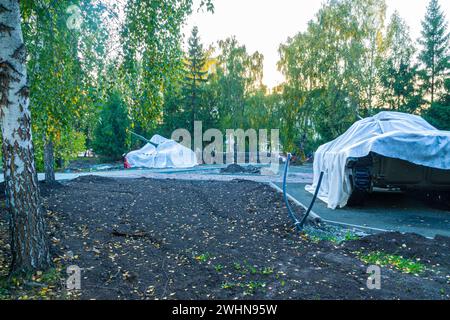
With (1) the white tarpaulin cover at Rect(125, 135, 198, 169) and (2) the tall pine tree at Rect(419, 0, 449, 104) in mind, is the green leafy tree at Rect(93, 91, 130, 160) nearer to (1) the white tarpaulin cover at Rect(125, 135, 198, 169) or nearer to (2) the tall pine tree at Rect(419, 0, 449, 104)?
(1) the white tarpaulin cover at Rect(125, 135, 198, 169)

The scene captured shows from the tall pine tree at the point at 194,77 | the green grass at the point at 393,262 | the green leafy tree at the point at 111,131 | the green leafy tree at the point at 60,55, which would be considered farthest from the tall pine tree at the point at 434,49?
the green leafy tree at the point at 60,55

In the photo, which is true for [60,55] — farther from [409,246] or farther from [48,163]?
[48,163]

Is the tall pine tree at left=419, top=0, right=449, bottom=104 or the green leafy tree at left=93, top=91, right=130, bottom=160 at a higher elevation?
the tall pine tree at left=419, top=0, right=449, bottom=104

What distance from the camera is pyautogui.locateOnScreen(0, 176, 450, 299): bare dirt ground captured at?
3.49 metres

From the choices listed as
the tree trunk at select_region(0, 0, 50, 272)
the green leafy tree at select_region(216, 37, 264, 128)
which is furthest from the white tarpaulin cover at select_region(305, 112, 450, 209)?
the green leafy tree at select_region(216, 37, 264, 128)

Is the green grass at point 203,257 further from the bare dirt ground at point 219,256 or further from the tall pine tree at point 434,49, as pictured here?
the tall pine tree at point 434,49

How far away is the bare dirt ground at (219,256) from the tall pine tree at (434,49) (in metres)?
28.6

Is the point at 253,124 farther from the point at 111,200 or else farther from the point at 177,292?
the point at 177,292

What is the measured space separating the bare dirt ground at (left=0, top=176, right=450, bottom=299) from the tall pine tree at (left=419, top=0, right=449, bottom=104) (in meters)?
28.6

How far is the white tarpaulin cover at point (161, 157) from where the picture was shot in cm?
2723

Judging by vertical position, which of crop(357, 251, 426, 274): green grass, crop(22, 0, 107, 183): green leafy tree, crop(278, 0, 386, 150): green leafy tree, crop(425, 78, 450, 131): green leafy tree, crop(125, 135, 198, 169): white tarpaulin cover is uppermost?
crop(278, 0, 386, 150): green leafy tree

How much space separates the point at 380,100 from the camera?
31141 mm

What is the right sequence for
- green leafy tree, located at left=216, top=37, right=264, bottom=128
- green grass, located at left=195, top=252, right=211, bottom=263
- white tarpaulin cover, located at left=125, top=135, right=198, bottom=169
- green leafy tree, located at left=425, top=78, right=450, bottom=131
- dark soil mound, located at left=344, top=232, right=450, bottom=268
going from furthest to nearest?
green leafy tree, located at left=216, top=37, right=264, bottom=128
white tarpaulin cover, located at left=125, top=135, right=198, bottom=169
green leafy tree, located at left=425, top=78, right=450, bottom=131
dark soil mound, located at left=344, top=232, right=450, bottom=268
green grass, located at left=195, top=252, right=211, bottom=263
